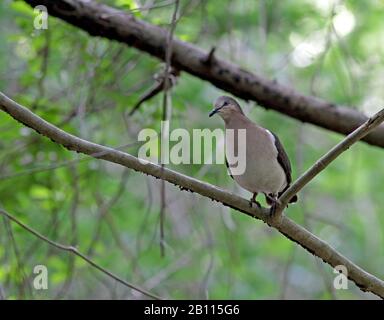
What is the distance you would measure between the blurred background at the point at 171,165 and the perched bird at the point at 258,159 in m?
0.61

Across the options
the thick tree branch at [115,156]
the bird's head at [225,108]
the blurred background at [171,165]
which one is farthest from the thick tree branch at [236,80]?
the thick tree branch at [115,156]

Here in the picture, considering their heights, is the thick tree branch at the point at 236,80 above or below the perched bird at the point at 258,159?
above

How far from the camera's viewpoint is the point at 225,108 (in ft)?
12.7

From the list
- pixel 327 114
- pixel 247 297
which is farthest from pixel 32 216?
pixel 327 114

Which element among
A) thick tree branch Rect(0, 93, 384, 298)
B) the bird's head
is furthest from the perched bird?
thick tree branch Rect(0, 93, 384, 298)

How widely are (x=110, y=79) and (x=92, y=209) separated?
4.35 ft

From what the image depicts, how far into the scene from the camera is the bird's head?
386 centimetres

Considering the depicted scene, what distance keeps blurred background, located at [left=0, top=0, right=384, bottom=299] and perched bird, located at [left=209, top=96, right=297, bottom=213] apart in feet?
1.99

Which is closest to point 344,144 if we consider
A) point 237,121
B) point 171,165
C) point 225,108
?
point 237,121

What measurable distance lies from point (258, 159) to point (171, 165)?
2.83 metres

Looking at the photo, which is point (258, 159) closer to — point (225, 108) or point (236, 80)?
point (225, 108)

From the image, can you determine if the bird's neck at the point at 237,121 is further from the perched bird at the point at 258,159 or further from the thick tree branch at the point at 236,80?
the thick tree branch at the point at 236,80

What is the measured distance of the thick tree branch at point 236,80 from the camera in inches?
184

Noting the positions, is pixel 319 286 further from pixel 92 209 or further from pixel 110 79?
pixel 110 79
